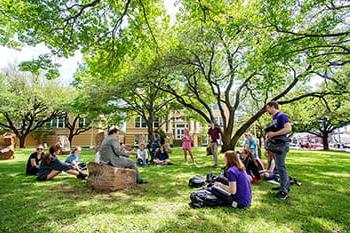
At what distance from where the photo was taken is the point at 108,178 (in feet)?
17.9

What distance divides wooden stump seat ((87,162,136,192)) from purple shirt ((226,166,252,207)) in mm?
2744

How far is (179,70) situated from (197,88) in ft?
10.3

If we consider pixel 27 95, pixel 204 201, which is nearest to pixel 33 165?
pixel 204 201

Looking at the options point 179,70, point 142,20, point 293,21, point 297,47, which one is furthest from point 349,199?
point 179,70

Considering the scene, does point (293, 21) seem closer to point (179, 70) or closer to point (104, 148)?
point (104, 148)

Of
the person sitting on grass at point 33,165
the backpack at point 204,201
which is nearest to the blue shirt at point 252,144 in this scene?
the backpack at point 204,201

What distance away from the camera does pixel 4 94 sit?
23.9m

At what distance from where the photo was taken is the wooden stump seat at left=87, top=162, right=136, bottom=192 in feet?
17.9

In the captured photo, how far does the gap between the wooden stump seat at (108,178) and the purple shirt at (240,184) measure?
9.00ft

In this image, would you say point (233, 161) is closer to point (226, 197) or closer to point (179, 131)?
point (226, 197)

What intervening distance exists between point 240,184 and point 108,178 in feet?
9.97

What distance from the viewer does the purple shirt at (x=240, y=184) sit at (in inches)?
161

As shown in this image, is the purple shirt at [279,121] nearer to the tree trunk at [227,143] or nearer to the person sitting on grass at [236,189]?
the person sitting on grass at [236,189]

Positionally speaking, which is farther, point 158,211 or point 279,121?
point 279,121
